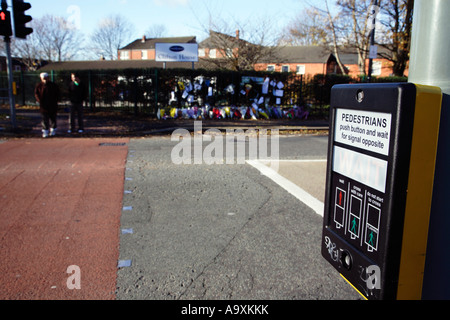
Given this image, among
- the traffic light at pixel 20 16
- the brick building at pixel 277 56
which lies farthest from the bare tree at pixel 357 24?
the traffic light at pixel 20 16

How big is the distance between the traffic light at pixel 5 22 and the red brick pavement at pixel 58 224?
16.8 feet

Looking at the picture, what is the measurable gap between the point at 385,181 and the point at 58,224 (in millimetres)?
4308

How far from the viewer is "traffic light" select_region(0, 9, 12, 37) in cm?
1171

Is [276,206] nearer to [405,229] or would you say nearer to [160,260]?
[160,260]

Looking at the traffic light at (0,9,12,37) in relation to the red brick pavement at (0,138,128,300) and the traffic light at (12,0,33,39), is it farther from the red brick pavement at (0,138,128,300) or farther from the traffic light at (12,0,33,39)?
the red brick pavement at (0,138,128,300)

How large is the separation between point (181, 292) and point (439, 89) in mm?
2564

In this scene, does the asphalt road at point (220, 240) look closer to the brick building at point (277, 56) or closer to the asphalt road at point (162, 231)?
the asphalt road at point (162, 231)

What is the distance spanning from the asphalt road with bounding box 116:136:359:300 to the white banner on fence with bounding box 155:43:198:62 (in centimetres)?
1298

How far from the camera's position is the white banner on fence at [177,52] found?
1922cm

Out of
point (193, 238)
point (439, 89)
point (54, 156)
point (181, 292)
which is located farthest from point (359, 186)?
point (54, 156)

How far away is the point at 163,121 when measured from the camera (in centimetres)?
1647

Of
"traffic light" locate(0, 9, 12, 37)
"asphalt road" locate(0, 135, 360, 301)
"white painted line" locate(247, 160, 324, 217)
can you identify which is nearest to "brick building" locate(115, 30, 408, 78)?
"traffic light" locate(0, 9, 12, 37)

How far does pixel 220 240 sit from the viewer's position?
13.9 ft

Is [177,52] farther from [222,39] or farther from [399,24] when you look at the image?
[399,24]
